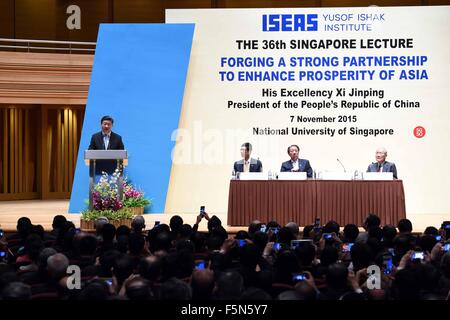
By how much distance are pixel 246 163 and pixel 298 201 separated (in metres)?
1.28

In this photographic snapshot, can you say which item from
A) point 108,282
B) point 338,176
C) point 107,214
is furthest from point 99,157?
point 108,282

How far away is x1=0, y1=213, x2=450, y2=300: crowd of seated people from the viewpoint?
15.6 feet

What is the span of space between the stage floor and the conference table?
33cm

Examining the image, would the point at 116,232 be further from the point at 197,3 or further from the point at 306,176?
the point at 197,3

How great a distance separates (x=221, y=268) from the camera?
5934 mm

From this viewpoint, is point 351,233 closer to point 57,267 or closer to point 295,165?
point 57,267

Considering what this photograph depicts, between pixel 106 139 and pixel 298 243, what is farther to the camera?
Answer: pixel 106 139

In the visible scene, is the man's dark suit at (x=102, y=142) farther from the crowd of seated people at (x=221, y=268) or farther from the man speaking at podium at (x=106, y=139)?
the crowd of seated people at (x=221, y=268)

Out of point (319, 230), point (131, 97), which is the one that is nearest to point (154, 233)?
→ point (319, 230)

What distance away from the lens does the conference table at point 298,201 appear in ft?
38.3

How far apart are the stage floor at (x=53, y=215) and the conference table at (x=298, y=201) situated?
331mm

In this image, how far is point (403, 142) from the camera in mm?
13656

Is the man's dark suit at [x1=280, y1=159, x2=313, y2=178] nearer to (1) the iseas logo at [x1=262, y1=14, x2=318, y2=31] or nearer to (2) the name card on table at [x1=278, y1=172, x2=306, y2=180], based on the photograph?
(2) the name card on table at [x1=278, y1=172, x2=306, y2=180]

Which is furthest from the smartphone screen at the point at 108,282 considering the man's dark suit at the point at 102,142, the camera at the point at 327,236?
the man's dark suit at the point at 102,142
